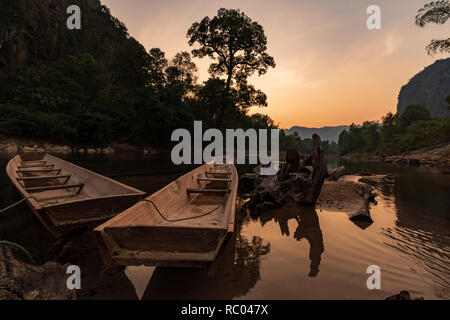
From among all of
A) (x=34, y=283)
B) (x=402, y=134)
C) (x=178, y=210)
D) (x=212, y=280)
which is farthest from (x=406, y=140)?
(x=34, y=283)

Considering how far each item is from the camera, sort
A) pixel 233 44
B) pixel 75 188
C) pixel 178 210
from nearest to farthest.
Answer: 1. pixel 178 210
2. pixel 75 188
3. pixel 233 44

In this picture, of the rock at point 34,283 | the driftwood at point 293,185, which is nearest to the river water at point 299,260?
the rock at point 34,283

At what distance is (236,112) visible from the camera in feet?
98.9

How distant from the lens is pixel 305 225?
493cm

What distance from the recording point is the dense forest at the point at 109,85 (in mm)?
25641

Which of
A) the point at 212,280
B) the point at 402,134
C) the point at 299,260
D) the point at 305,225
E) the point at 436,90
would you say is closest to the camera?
the point at 212,280

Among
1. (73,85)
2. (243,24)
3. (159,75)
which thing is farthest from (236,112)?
(73,85)

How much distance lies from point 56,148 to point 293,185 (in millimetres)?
31426

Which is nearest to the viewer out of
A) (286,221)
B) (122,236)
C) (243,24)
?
(122,236)

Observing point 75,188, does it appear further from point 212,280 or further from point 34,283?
point 212,280

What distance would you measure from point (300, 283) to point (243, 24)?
28.5 metres

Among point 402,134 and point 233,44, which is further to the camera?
point 402,134

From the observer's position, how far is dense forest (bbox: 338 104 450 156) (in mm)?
34906
